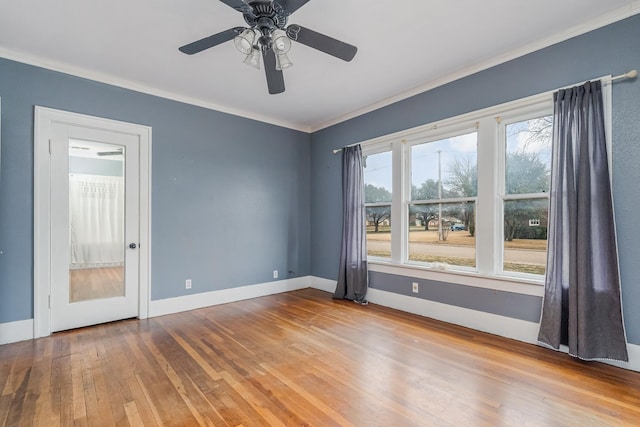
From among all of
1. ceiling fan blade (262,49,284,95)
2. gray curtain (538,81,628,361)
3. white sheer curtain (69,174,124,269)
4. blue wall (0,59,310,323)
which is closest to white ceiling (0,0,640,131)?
blue wall (0,59,310,323)

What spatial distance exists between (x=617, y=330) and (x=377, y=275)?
242cm

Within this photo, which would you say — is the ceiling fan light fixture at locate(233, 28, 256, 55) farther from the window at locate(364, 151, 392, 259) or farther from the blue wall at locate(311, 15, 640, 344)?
the window at locate(364, 151, 392, 259)

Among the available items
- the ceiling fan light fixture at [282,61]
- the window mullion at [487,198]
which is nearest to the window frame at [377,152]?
the window mullion at [487,198]

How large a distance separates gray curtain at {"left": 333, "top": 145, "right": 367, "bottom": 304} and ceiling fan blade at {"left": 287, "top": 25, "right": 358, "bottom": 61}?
226 cm

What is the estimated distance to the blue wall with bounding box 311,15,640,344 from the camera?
233 centimetres

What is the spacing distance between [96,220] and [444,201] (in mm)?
4038

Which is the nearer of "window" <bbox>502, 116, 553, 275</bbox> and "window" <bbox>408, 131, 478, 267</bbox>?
"window" <bbox>502, 116, 553, 275</bbox>

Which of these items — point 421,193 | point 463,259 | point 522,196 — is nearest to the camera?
point 522,196

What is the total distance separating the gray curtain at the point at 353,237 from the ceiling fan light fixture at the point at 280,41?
2.57 meters

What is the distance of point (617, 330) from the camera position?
231 cm

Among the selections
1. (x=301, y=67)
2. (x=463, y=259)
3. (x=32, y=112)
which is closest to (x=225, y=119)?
(x=301, y=67)

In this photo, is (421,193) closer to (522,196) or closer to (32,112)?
(522,196)

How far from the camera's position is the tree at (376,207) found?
4.27m

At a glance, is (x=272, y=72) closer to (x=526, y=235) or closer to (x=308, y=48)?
(x=308, y=48)
